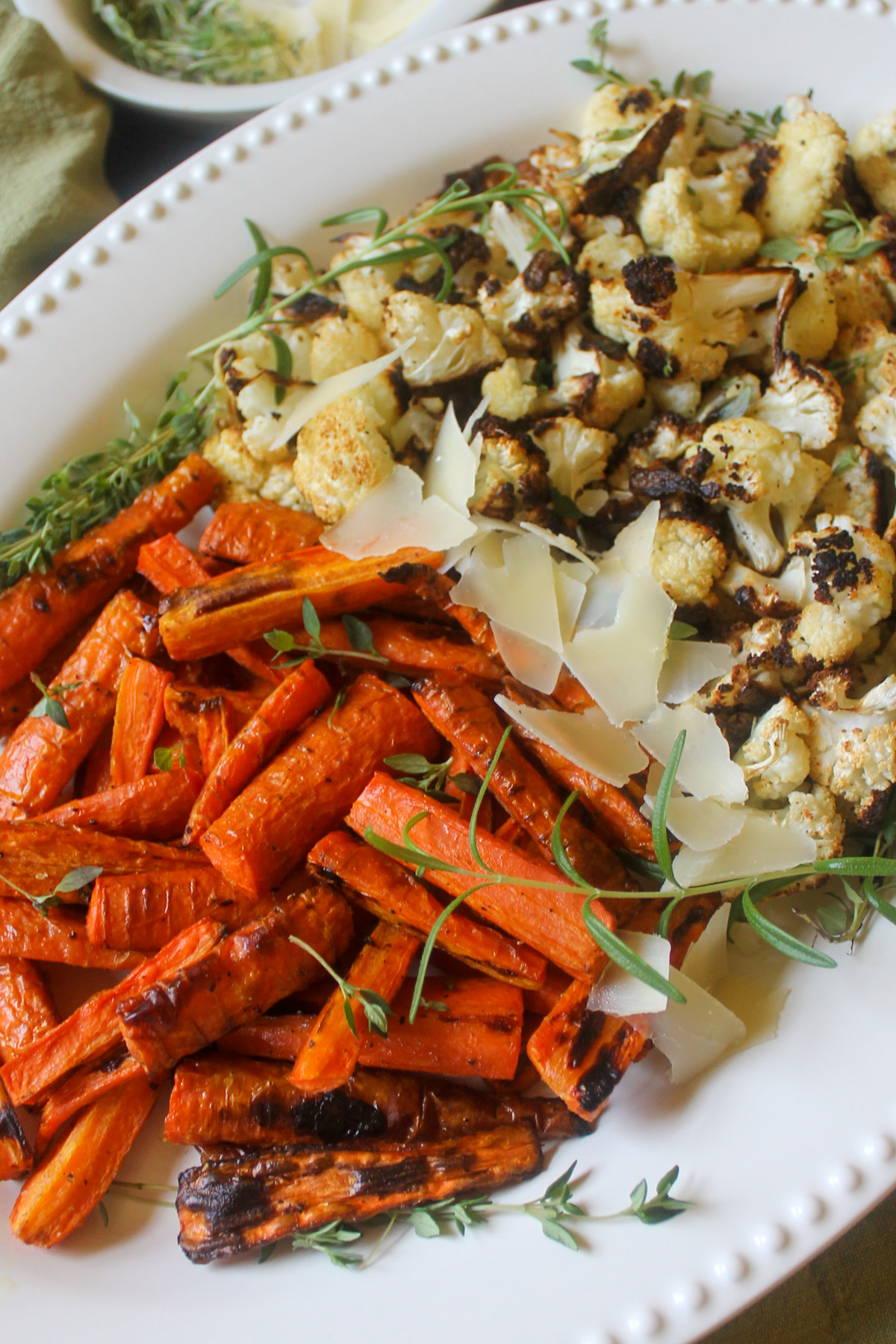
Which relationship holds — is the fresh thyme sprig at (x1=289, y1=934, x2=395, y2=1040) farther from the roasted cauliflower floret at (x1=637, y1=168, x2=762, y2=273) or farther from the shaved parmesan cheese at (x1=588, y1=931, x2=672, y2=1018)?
the roasted cauliflower floret at (x1=637, y1=168, x2=762, y2=273)

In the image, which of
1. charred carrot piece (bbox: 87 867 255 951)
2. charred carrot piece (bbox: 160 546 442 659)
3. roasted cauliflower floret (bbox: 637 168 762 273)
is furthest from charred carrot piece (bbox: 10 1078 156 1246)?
roasted cauliflower floret (bbox: 637 168 762 273)

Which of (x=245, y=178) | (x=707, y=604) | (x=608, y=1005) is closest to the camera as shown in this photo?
(x=608, y=1005)

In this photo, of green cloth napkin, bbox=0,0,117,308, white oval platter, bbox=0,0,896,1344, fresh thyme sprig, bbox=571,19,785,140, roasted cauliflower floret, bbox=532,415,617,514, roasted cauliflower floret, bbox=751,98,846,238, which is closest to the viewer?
white oval platter, bbox=0,0,896,1344

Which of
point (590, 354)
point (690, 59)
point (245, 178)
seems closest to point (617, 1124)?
point (590, 354)

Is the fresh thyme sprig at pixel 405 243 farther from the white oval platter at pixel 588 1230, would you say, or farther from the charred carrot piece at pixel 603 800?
the charred carrot piece at pixel 603 800

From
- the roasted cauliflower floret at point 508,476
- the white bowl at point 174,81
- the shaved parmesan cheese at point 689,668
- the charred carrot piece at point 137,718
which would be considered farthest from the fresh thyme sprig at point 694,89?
the charred carrot piece at point 137,718

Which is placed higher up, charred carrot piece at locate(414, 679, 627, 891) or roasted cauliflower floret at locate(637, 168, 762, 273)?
roasted cauliflower floret at locate(637, 168, 762, 273)

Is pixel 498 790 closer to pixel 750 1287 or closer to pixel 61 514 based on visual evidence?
pixel 750 1287
